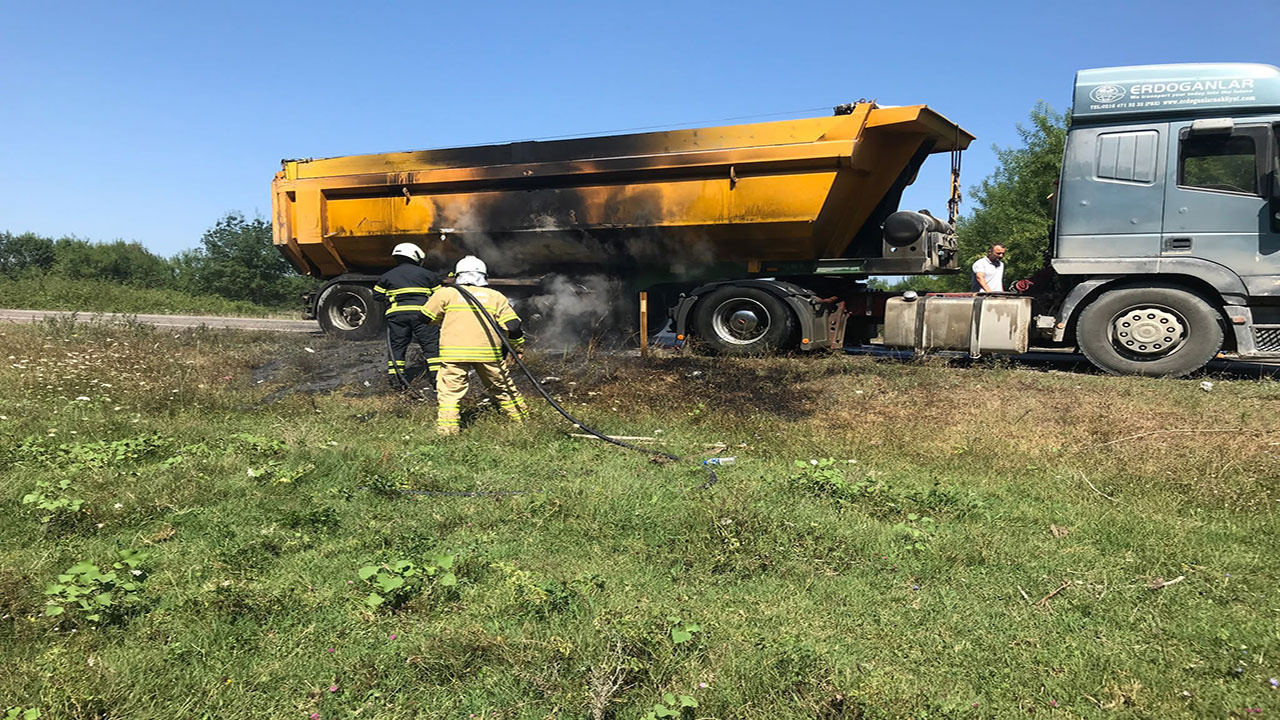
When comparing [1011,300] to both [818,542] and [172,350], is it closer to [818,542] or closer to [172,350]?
[818,542]

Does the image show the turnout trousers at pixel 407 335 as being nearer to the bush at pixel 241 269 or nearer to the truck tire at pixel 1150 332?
the truck tire at pixel 1150 332

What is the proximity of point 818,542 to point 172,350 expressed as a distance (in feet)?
28.8

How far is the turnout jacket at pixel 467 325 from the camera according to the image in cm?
609

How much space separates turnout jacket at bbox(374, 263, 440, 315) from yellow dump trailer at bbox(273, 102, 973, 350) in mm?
2402

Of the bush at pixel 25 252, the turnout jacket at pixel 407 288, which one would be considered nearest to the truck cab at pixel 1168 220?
the turnout jacket at pixel 407 288

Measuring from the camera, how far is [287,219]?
11266 mm

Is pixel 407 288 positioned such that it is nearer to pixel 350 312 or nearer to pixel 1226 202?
pixel 350 312

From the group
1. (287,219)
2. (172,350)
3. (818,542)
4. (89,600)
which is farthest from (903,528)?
(287,219)

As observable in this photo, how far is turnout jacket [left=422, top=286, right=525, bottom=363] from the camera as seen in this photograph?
609 centimetres

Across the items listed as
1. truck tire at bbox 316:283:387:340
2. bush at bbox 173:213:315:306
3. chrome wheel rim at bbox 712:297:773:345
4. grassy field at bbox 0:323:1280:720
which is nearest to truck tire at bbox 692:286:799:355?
chrome wheel rim at bbox 712:297:773:345

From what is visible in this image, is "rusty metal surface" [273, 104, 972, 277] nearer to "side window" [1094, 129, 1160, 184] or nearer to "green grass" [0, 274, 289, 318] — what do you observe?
"side window" [1094, 129, 1160, 184]

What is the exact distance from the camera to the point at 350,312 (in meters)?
11.5

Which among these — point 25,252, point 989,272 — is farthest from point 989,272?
point 25,252

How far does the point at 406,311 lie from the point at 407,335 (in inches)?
11.1
